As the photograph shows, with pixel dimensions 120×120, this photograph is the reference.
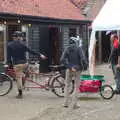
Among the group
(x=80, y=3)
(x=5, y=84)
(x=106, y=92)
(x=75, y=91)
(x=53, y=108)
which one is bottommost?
(x=53, y=108)

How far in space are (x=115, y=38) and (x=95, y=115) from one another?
4285 millimetres

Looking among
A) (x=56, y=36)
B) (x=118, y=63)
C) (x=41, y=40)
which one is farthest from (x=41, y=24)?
(x=118, y=63)

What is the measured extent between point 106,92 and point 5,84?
2.73 m

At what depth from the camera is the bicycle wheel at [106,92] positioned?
14.3m

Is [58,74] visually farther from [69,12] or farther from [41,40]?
[69,12]

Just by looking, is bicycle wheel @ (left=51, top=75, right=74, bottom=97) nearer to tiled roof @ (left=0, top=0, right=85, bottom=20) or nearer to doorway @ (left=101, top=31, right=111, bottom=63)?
tiled roof @ (left=0, top=0, right=85, bottom=20)

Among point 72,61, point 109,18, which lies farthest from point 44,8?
point 72,61

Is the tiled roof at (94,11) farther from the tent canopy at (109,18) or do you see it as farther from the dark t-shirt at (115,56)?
the tent canopy at (109,18)

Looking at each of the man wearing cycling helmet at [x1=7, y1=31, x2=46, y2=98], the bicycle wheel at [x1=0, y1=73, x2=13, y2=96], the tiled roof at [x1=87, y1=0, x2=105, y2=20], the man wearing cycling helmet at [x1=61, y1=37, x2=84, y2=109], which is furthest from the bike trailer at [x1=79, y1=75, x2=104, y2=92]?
the tiled roof at [x1=87, y1=0, x2=105, y2=20]

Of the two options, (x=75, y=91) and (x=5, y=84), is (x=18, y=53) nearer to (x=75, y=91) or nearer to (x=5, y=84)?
(x=5, y=84)

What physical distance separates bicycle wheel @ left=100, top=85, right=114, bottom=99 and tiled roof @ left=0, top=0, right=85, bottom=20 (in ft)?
23.3

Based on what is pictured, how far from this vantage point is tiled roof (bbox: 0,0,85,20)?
21297 millimetres

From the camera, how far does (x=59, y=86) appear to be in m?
14.3

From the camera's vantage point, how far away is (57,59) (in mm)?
25984
